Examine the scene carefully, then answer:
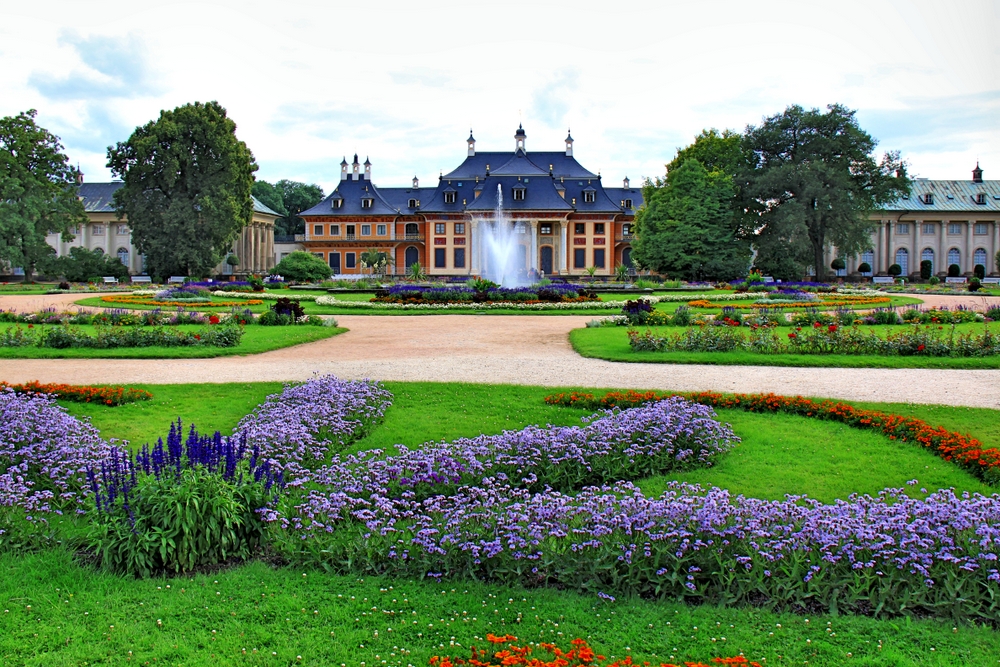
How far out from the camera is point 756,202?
47312 millimetres

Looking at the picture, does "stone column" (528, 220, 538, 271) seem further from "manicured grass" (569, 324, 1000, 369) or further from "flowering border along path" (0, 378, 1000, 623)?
"flowering border along path" (0, 378, 1000, 623)

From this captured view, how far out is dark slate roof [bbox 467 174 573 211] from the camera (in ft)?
204

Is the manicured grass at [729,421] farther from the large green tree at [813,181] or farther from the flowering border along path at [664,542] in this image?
the large green tree at [813,181]

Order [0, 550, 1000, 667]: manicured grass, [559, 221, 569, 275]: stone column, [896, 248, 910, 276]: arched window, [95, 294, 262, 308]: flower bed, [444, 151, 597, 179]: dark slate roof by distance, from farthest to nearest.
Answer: [896, 248, 910, 276]: arched window < [444, 151, 597, 179]: dark slate roof < [559, 221, 569, 275]: stone column < [95, 294, 262, 308]: flower bed < [0, 550, 1000, 667]: manicured grass

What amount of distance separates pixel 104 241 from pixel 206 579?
7369 cm

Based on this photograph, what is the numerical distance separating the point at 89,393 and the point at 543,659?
28.0 ft

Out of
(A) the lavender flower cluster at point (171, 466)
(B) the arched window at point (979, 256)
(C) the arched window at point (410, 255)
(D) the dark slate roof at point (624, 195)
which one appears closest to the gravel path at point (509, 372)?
(A) the lavender flower cluster at point (171, 466)

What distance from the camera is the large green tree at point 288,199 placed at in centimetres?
8500

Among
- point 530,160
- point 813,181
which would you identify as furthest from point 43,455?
point 530,160

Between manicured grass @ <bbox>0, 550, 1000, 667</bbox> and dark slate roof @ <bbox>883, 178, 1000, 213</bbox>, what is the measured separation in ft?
242

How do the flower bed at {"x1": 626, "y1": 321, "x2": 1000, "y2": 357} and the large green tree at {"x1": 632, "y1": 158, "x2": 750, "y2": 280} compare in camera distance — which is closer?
the flower bed at {"x1": 626, "y1": 321, "x2": 1000, "y2": 357}

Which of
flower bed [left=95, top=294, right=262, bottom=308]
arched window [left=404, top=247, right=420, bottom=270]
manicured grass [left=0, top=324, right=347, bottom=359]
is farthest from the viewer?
arched window [left=404, top=247, right=420, bottom=270]

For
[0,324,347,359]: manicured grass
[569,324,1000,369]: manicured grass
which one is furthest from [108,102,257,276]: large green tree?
[569,324,1000,369]: manicured grass

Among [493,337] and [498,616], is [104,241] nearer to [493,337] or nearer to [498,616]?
[493,337]
